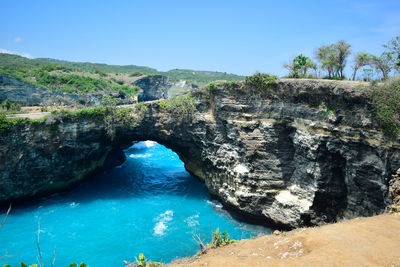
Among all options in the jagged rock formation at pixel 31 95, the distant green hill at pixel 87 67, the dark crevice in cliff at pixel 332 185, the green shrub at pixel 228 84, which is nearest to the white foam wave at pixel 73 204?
the green shrub at pixel 228 84

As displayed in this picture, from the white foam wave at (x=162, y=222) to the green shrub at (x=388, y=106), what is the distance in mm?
15370

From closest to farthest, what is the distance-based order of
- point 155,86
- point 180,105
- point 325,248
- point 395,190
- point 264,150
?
point 325,248, point 395,190, point 264,150, point 180,105, point 155,86

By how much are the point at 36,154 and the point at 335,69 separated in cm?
2667

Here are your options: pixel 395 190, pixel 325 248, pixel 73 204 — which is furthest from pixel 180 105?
pixel 325 248

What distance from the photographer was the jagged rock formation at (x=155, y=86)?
220 feet

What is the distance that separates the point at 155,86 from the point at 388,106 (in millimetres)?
62813

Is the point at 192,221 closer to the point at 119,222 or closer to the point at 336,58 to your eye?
the point at 119,222

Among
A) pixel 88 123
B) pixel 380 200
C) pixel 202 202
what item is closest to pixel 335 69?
pixel 380 200

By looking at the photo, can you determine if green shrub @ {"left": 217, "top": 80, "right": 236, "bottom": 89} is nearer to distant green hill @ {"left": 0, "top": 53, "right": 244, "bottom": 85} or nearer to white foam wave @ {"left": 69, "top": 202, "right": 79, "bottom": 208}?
white foam wave @ {"left": 69, "top": 202, "right": 79, "bottom": 208}

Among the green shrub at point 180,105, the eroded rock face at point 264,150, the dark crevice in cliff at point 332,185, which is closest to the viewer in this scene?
the eroded rock face at point 264,150

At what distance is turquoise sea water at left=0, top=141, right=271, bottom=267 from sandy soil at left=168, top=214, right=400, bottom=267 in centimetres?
244

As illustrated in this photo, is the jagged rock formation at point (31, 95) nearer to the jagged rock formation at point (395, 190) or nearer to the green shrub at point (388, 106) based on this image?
the green shrub at point (388, 106)

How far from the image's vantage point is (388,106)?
499 inches

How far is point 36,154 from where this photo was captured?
Answer: 2230cm
